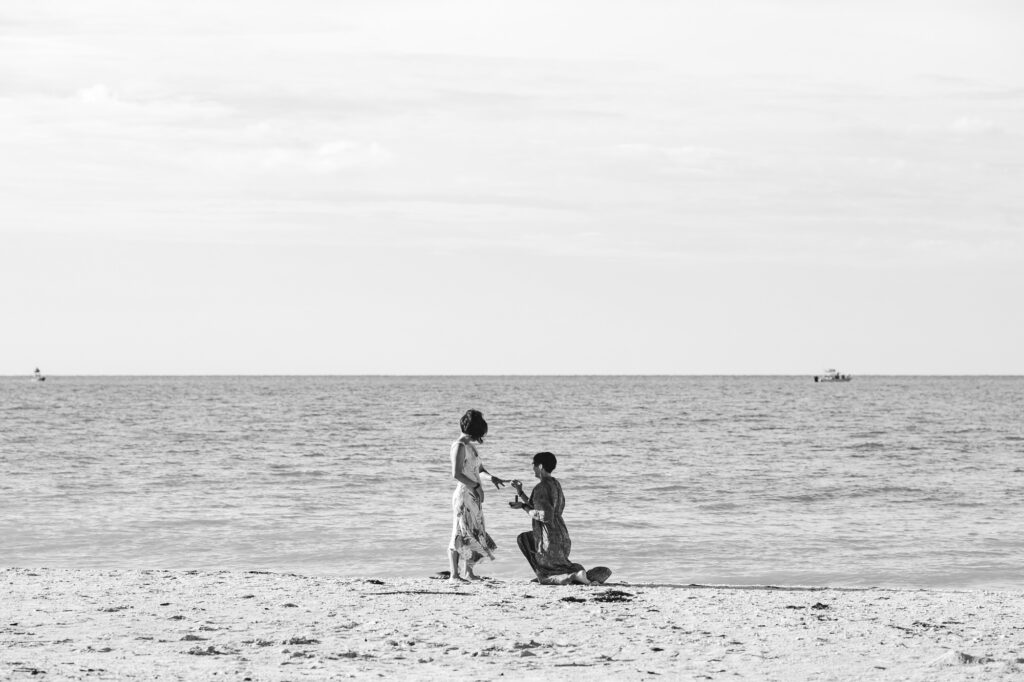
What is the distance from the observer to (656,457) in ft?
105

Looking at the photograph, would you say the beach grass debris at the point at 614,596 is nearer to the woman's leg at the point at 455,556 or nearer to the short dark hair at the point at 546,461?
the short dark hair at the point at 546,461

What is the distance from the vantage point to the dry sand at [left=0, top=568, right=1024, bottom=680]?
27.5 ft

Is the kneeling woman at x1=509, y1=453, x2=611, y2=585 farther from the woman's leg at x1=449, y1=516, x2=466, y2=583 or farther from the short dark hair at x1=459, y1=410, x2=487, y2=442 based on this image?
the short dark hair at x1=459, y1=410, x2=487, y2=442

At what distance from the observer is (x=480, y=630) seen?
9.75 metres

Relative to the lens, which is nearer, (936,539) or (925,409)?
(936,539)

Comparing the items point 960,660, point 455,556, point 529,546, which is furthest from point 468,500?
point 960,660

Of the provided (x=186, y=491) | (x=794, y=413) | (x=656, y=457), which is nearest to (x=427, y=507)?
(x=186, y=491)

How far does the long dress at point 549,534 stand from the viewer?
1205 cm

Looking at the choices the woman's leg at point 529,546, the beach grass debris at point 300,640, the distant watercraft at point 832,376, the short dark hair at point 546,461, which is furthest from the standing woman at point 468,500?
the distant watercraft at point 832,376

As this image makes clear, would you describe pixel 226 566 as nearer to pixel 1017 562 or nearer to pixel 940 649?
pixel 940 649

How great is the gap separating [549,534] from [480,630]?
244cm

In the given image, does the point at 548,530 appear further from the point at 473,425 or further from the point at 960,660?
the point at 960,660

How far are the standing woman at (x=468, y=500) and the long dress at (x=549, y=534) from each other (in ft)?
1.45

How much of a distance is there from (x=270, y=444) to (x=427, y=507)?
17.5 m
